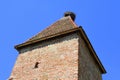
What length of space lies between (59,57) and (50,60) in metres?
0.52

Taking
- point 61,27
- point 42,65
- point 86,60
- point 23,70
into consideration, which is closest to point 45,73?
point 42,65

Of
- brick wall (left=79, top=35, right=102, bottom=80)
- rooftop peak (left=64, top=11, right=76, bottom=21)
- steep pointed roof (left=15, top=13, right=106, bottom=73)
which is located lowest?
brick wall (left=79, top=35, right=102, bottom=80)

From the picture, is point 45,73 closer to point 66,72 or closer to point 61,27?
point 66,72

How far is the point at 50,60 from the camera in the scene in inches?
528

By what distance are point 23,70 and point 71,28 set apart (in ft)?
11.6

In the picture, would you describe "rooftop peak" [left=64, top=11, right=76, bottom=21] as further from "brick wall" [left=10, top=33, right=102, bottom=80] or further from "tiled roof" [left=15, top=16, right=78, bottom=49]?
"brick wall" [left=10, top=33, right=102, bottom=80]

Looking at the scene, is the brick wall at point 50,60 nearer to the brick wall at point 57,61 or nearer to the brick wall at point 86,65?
the brick wall at point 57,61

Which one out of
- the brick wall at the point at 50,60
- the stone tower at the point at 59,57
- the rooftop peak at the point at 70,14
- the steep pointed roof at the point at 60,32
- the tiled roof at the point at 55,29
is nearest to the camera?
the brick wall at the point at 50,60

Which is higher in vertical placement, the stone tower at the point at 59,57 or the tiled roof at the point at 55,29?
the tiled roof at the point at 55,29

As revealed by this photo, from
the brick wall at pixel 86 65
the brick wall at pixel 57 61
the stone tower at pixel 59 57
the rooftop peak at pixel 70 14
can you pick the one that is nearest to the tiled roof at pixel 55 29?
the stone tower at pixel 59 57

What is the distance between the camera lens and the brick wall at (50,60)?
1247cm

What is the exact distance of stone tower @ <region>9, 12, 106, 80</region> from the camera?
12.6m

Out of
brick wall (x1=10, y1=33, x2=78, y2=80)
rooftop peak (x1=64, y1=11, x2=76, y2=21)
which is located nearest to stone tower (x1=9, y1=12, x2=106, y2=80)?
brick wall (x1=10, y1=33, x2=78, y2=80)

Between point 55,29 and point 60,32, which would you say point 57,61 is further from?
point 55,29
